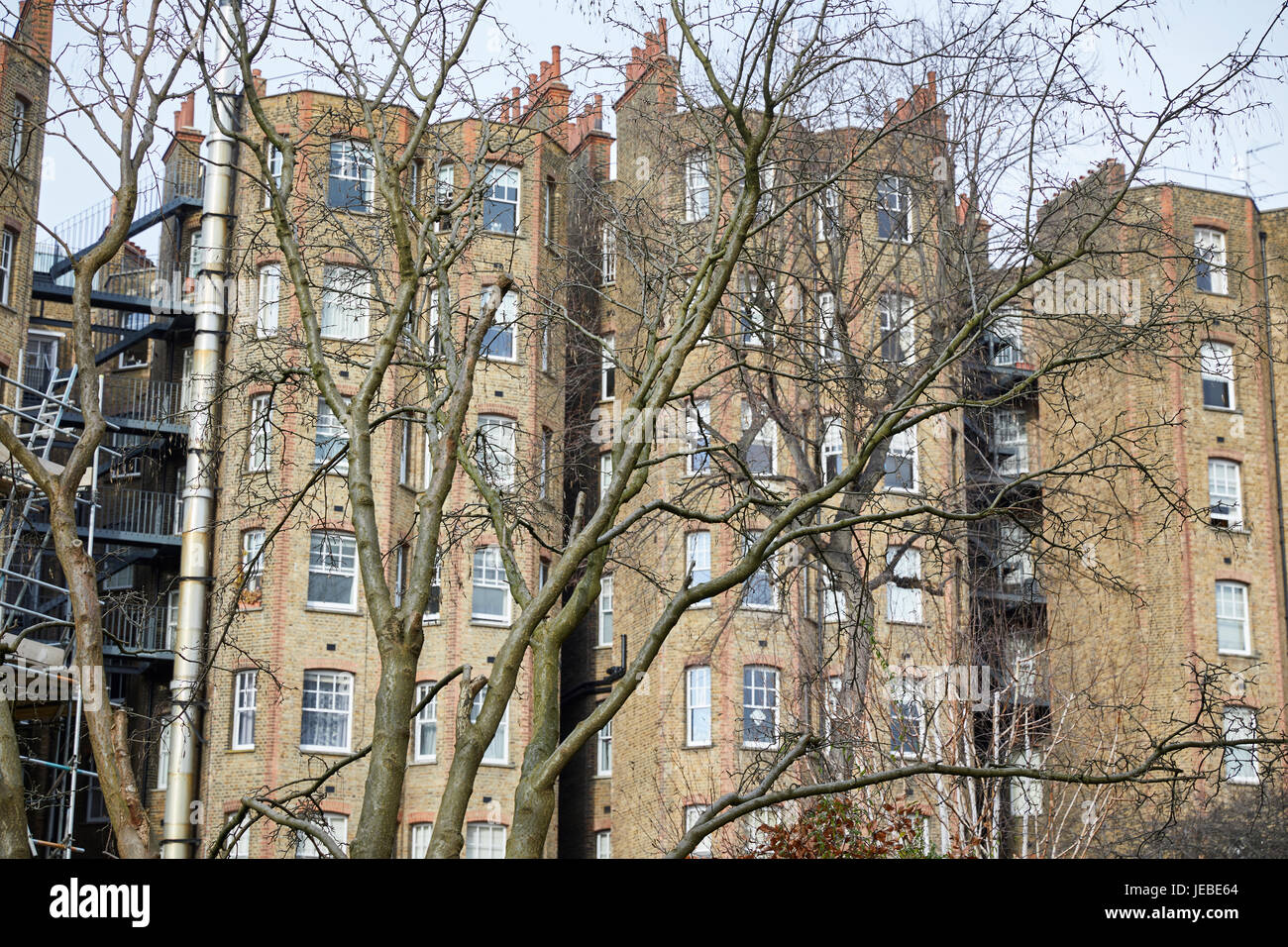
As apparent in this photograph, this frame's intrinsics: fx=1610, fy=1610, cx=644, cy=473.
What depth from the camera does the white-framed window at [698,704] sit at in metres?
36.6

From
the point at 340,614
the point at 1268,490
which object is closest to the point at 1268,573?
the point at 1268,490

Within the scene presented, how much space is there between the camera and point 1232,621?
42344mm

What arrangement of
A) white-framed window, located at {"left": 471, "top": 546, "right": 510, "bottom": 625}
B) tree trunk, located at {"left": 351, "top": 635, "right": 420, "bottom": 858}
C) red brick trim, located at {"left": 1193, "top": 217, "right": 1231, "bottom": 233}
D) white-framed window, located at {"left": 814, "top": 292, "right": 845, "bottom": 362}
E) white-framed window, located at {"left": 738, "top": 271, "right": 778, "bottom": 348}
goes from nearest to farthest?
tree trunk, located at {"left": 351, "top": 635, "right": 420, "bottom": 858}
white-framed window, located at {"left": 738, "top": 271, "right": 778, "bottom": 348}
white-framed window, located at {"left": 814, "top": 292, "right": 845, "bottom": 362}
white-framed window, located at {"left": 471, "top": 546, "right": 510, "bottom": 625}
red brick trim, located at {"left": 1193, "top": 217, "right": 1231, "bottom": 233}

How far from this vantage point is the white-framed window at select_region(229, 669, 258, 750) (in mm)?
35688

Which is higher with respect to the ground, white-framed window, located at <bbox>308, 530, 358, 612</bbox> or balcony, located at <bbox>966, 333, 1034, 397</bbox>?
balcony, located at <bbox>966, 333, 1034, 397</bbox>

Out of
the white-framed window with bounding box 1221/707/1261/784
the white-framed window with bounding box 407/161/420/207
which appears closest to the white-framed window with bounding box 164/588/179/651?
the white-framed window with bounding box 407/161/420/207

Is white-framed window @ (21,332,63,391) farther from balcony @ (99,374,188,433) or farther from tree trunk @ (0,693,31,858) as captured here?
tree trunk @ (0,693,31,858)

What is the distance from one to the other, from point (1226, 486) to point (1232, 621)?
12.0 ft

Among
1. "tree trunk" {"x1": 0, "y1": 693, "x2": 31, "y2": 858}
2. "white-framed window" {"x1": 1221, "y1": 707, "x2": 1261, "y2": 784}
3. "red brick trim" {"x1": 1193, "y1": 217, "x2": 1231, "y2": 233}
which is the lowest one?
"tree trunk" {"x1": 0, "y1": 693, "x2": 31, "y2": 858}

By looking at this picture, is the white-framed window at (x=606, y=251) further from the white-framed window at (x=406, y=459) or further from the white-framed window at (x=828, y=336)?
the white-framed window at (x=406, y=459)

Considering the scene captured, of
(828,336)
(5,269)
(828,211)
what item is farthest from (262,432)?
(5,269)

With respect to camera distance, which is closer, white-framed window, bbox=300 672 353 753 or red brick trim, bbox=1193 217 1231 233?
white-framed window, bbox=300 672 353 753

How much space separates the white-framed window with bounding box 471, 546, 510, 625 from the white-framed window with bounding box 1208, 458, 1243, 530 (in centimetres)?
1896

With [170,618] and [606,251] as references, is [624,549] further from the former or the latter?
[170,618]
